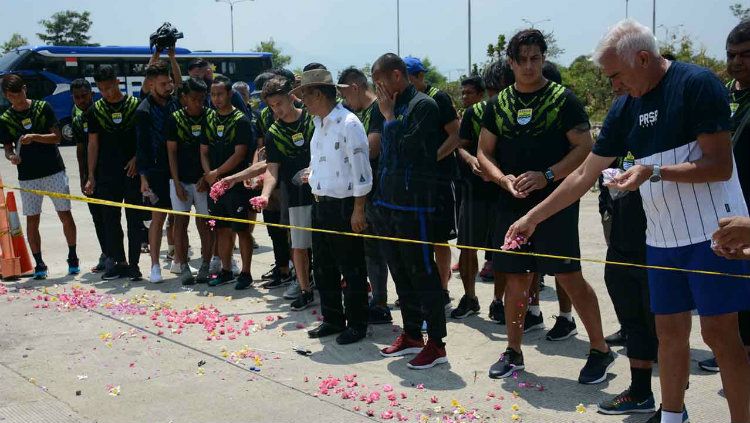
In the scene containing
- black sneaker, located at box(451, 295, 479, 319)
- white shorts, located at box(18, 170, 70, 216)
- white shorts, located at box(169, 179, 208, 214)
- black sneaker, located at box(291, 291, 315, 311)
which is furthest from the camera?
white shorts, located at box(18, 170, 70, 216)

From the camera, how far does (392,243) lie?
554 centimetres

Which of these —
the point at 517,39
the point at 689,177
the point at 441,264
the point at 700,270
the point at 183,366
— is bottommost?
the point at 183,366

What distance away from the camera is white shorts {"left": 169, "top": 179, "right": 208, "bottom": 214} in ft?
27.1

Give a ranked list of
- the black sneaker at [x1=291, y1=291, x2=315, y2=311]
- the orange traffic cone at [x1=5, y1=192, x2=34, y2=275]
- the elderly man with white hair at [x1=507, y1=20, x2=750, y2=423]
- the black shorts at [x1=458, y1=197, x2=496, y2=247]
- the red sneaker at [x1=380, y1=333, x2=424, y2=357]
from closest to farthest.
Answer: the elderly man with white hair at [x1=507, y1=20, x2=750, y2=423] < the red sneaker at [x1=380, y1=333, x2=424, y2=357] < the black shorts at [x1=458, y1=197, x2=496, y2=247] < the black sneaker at [x1=291, y1=291, x2=315, y2=311] < the orange traffic cone at [x1=5, y1=192, x2=34, y2=275]

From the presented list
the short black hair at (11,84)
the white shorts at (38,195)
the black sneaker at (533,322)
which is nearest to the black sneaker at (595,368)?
the black sneaker at (533,322)

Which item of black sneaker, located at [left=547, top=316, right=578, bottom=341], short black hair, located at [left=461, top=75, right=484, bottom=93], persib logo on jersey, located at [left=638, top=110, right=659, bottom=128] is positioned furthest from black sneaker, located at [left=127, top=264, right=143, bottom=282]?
persib logo on jersey, located at [left=638, top=110, right=659, bottom=128]

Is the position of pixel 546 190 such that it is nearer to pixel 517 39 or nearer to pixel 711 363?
pixel 517 39

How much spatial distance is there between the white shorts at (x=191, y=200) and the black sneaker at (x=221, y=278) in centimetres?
66

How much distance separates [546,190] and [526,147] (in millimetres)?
305

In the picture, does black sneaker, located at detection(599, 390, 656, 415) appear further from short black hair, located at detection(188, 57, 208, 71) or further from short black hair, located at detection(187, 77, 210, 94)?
short black hair, located at detection(188, 57, 208, 71)

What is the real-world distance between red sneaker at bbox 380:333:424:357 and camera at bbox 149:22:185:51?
5560 millimetres

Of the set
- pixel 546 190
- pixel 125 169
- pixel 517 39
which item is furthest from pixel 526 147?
pixel 125 169

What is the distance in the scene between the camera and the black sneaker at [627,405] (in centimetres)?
445

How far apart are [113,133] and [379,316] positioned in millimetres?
3878
